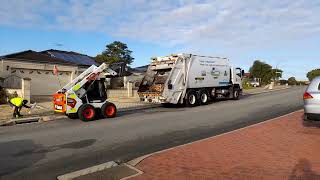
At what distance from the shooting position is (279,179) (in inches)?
238

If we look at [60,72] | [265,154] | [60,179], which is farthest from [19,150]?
[60,72]

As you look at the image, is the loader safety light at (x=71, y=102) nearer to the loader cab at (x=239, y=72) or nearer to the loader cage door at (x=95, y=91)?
the loader cage door at (x=95, y=91)

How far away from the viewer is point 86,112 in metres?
15.1

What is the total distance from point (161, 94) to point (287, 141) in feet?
37.5

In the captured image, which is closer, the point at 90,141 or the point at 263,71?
the point at 90,141

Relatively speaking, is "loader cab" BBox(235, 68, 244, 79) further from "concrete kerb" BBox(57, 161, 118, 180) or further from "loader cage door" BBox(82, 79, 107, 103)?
"concrete kerb" BBox(57, 161, 118, 180)

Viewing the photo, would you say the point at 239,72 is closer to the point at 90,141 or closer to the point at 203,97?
the point at 203,97

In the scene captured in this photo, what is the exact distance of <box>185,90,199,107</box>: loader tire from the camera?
21.6 metres

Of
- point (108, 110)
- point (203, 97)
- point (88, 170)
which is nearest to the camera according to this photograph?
point (88, 170)

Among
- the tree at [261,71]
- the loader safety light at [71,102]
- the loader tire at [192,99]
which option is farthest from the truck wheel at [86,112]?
the tree at [261,71]

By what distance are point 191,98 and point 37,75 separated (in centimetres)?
1232

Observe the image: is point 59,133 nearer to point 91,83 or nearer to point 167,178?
Answer: point 91,83

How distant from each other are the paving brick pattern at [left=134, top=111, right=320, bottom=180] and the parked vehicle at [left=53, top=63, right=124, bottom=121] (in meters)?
6.96

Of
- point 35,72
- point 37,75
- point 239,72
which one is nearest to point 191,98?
point 239,72
